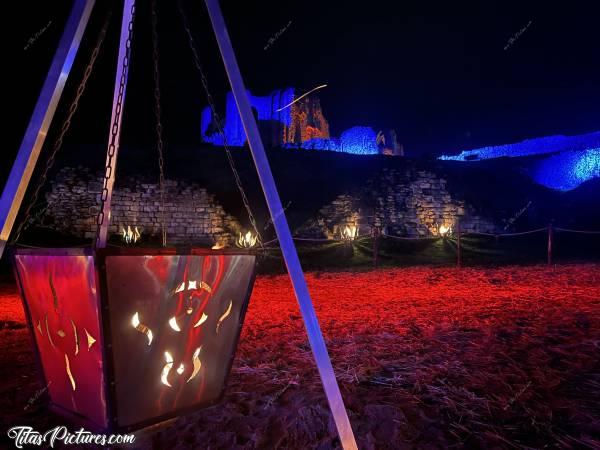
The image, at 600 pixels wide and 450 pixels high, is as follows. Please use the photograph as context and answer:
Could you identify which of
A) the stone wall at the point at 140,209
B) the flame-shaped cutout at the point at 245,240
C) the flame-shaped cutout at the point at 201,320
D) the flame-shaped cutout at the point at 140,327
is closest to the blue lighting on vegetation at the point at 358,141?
the stone wall at the point at 140,209

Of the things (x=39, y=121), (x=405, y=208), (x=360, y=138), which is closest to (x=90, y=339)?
(x=39, y=121)

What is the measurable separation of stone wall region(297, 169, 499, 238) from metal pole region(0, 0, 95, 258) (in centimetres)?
1672

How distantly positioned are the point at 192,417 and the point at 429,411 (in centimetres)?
163

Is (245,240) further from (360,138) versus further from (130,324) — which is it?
(360,138)

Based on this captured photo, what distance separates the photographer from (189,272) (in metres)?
1.77

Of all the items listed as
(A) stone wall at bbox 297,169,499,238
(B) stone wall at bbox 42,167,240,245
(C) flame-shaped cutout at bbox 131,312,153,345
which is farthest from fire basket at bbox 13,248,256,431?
(A) stone wall at bbox 297,169,499,238

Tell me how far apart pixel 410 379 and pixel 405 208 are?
17725mm

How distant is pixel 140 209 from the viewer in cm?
1545

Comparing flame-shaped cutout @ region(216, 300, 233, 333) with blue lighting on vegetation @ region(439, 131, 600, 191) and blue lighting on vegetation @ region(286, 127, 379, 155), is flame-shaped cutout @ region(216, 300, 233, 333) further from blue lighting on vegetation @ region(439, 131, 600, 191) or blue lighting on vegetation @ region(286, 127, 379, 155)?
blue lighting on vegetation @ region(439, 131, 600, 191)

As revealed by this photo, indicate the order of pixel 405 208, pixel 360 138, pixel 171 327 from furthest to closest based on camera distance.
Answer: pixel 360 138, pixel 405 208, pixel 171 327

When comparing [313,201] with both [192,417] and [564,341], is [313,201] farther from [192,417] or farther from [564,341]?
[192,417]

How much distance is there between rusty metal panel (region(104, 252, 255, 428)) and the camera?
1.55 m

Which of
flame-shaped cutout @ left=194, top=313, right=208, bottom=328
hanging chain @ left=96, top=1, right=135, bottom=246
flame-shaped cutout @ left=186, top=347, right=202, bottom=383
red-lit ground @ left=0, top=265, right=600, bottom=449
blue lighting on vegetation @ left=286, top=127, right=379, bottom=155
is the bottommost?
red-lit ground @ left=0, top=265, right=600, bottom=449

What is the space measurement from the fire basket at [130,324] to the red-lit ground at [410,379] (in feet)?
2.01
